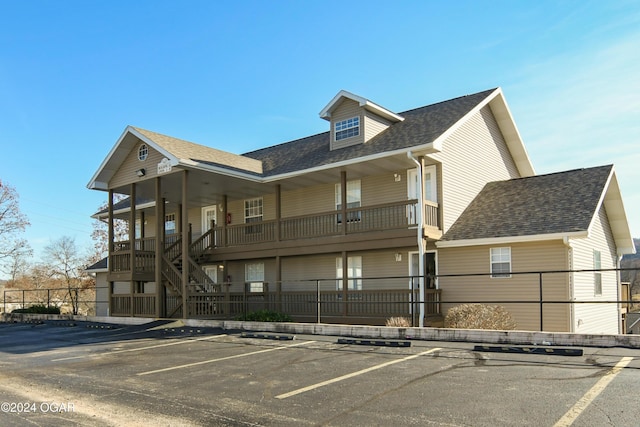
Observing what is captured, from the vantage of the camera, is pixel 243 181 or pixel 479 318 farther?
pixel 243 181

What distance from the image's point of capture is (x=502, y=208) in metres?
19.6

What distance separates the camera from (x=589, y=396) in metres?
6.44

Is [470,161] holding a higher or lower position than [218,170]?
higher

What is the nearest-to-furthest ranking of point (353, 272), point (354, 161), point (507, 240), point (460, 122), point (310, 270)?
1. point (507, 240)
2. point (354, 161)
3. point (460, 122)
4. point (353, 272)
5. point (310, 270)

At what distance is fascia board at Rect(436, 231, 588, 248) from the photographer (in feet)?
53.0

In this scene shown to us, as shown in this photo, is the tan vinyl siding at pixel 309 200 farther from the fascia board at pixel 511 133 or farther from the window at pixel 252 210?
the fascia board at pixel 511 133

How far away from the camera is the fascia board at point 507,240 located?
16.1m

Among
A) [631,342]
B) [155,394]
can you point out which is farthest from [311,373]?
[631,342]

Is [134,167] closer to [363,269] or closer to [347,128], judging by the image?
[347,128]

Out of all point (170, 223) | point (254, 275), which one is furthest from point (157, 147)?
point (170, 223)

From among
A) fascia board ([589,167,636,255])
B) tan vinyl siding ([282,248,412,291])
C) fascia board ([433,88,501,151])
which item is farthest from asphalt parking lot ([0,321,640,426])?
fascia board ([589,167,636,255])

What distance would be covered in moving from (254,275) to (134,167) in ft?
24.3

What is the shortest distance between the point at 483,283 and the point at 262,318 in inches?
295

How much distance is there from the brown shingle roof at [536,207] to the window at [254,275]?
930cm
